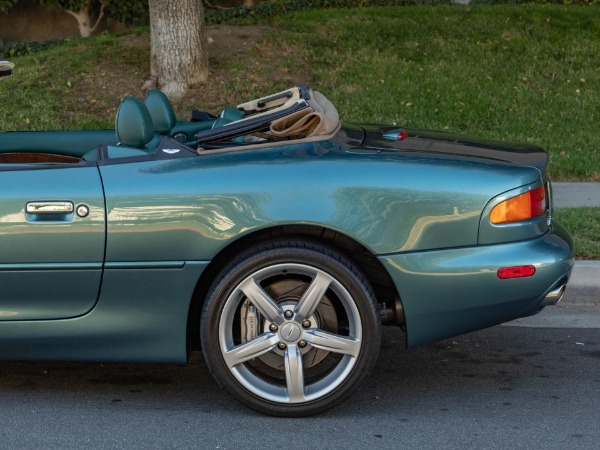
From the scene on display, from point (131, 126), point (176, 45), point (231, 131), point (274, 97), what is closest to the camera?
point (231, 131)

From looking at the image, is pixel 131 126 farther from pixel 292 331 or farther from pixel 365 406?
pixel 365 406

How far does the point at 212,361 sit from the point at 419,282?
3.04 feet

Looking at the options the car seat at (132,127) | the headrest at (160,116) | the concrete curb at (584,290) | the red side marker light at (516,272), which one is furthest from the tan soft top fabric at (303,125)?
the concrete curb at (584,290)

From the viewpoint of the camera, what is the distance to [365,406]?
15.3ft

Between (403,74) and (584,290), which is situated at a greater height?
(403,74)

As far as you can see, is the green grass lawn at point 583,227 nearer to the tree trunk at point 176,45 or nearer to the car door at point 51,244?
the car door at point 51,244

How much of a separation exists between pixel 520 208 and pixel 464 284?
0.41 meters

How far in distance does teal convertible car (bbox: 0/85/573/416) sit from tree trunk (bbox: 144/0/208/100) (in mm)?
7223

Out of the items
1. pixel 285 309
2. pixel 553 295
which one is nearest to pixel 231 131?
pixel 285 309

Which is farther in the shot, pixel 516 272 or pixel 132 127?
pixel 132 127

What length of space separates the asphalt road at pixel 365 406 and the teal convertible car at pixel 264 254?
0.76ft

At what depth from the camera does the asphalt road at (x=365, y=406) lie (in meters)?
4.26

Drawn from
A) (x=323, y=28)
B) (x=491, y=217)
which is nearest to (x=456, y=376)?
(x=491, y=217)

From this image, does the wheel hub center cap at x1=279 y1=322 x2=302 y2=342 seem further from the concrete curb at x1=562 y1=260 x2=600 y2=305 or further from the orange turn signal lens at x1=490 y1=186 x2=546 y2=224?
the concrete curb at x1=562 y1=260 x2=600 y2=305
